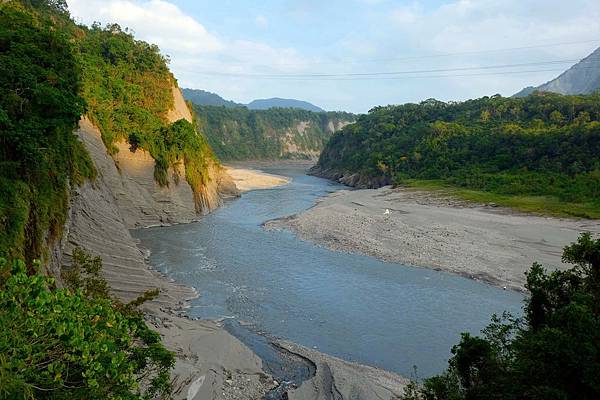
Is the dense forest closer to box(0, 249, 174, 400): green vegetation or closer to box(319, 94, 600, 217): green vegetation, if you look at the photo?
box(0, 249, 174, 400): green vegetation

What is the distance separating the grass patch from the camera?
160 feet

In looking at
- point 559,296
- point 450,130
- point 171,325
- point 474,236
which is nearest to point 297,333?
point 171,325

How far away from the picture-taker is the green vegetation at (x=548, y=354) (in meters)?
8.30

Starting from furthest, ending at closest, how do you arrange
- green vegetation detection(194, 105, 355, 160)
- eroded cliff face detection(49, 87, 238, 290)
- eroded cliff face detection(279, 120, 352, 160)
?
eroded cliff face detection(279, 120, 352, 160) → green vegetation detection(194, 105, 355, 160) → eroded cliff face detection(49, 87, 238, 290)

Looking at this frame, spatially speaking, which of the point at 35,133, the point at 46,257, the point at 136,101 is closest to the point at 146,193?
the point at 136,101

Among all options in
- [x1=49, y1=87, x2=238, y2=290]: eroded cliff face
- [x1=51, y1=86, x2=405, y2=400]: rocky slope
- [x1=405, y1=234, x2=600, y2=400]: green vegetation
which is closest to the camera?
[x1=405, y1=234, x2=600, y2=400]: green vegetation

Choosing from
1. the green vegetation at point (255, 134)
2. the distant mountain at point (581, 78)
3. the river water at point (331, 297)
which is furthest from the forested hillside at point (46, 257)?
the distant mountain at point (581, 78)

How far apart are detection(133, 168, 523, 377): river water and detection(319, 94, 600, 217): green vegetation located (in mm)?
27145

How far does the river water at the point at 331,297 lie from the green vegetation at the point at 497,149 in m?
27.1

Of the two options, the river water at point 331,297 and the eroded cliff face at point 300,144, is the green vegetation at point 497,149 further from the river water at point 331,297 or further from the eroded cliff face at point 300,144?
the eroded cliff face at point 300,144

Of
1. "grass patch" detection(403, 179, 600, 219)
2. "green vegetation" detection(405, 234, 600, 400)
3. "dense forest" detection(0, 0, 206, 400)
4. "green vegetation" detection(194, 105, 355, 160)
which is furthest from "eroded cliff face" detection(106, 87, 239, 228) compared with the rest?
"green vegetation" detection(194, 105, 355, 160)

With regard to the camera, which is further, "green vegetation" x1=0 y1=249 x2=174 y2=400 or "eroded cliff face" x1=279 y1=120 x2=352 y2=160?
"eroded cliff face" x1=279 y1=120 x2=352 y2=160

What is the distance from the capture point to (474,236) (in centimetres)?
4234

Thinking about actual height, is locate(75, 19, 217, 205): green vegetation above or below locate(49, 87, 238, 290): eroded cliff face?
above
